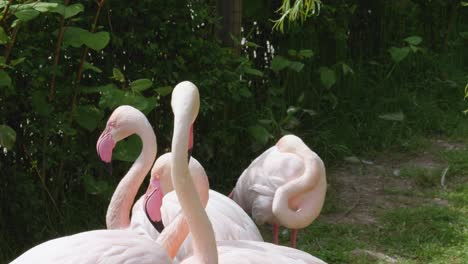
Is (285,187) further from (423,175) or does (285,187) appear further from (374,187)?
(423,175)

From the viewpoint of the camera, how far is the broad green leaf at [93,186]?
4.37m

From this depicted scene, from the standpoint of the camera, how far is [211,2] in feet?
18.2

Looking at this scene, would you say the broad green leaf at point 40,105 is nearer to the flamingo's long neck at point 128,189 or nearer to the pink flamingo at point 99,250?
the flamingo's long neck at point 128,189

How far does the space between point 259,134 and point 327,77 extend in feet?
3.29

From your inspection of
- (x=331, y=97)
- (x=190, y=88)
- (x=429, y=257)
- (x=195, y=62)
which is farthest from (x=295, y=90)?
(x=190, y=88)

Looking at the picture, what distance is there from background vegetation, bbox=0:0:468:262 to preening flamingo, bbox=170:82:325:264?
1.14 meters

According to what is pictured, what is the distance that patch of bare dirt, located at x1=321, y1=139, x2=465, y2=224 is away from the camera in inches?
206

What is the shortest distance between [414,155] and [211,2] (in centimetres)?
185

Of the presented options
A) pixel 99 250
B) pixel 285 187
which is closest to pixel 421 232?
pixel 285 187

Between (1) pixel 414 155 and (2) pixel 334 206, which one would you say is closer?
(2) pixel 334 206

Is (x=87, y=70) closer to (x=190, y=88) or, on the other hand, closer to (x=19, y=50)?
(x=19, y=50)

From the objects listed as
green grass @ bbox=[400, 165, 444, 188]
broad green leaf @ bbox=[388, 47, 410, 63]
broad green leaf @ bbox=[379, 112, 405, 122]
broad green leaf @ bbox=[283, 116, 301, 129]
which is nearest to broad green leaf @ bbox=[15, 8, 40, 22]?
broad green leaf @ bbox=[283, 116, 301, 129]

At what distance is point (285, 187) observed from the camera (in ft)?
14.9

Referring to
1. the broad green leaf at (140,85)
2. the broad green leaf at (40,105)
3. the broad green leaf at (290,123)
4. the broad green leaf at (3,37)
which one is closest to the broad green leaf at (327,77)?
the broad green leaf at (290,123)
